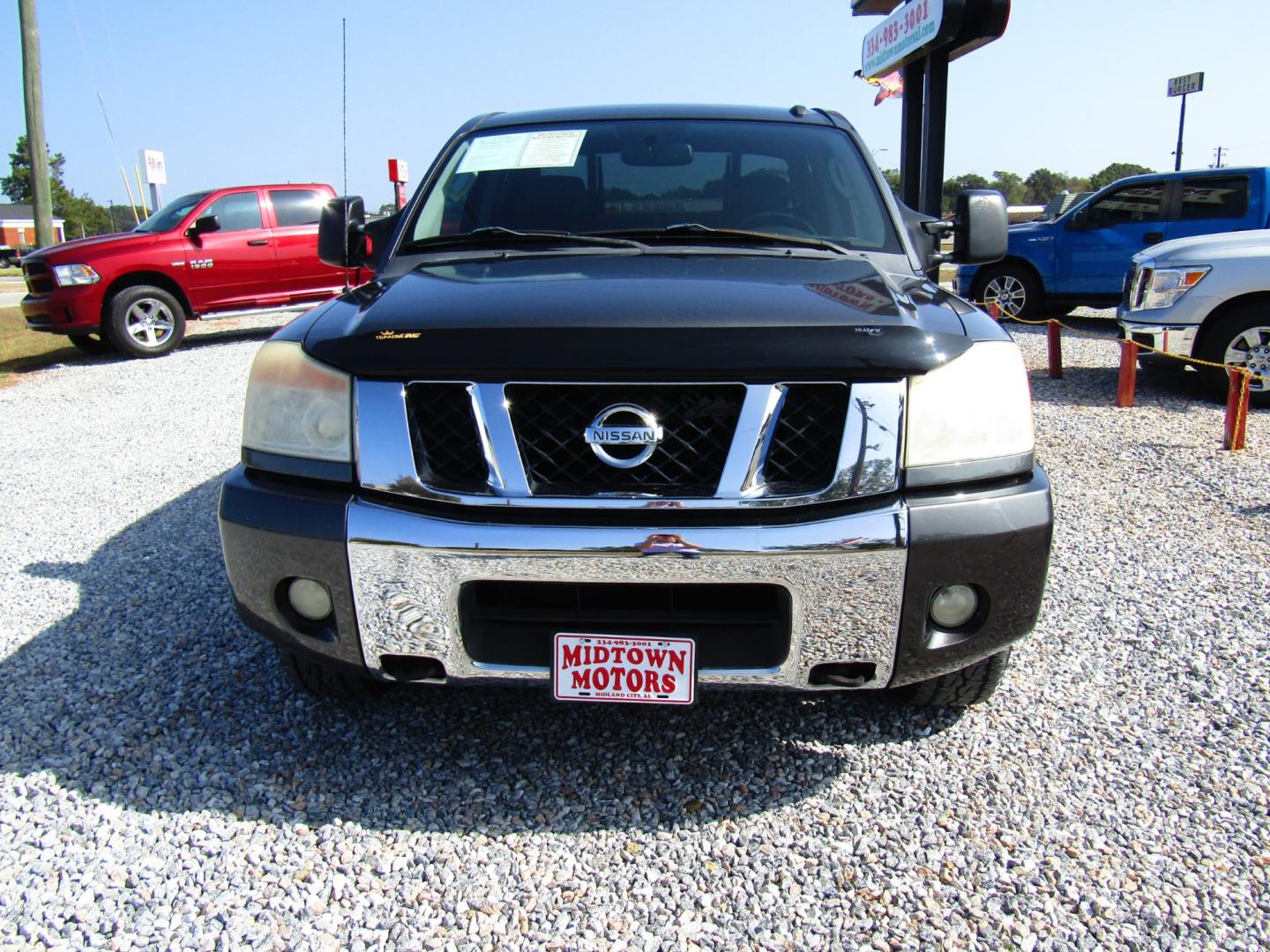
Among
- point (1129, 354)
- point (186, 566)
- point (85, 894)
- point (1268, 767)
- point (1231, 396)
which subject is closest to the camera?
point (85, 894)

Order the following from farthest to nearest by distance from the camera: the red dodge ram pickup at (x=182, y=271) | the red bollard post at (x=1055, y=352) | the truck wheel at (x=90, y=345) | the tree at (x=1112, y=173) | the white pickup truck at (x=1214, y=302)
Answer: the tree at (x=1112, y=173), the truck wheel at (x=90, y=345), the red dodge ram pickup at (x=182, y=271), the red bollard post at (x=1055, y=352), the white pickup truck at (x=1214, y=302)

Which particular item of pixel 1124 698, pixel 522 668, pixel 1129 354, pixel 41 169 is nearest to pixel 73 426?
pixel 522 668

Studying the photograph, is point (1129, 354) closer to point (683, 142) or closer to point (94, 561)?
point (683, 142)

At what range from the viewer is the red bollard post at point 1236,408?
592 centimetres

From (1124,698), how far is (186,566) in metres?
3.59

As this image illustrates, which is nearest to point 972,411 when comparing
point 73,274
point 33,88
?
point 73,274

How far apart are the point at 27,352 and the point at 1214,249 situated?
13.0m

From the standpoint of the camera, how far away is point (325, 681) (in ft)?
8.69

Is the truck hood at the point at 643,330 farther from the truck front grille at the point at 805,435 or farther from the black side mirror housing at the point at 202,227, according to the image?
the black side mirror housing at the point at 202,227

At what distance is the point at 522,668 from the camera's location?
7.11ft

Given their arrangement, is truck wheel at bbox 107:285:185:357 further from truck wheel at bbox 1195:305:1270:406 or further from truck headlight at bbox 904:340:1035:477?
truck headlight at bbox 904:340:1035:477

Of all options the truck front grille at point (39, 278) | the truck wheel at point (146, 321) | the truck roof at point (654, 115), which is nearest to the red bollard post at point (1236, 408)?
the truck roof at point (654, 115)

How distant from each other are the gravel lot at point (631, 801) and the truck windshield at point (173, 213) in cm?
883

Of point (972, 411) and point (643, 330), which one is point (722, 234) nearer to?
point (643, 330)
